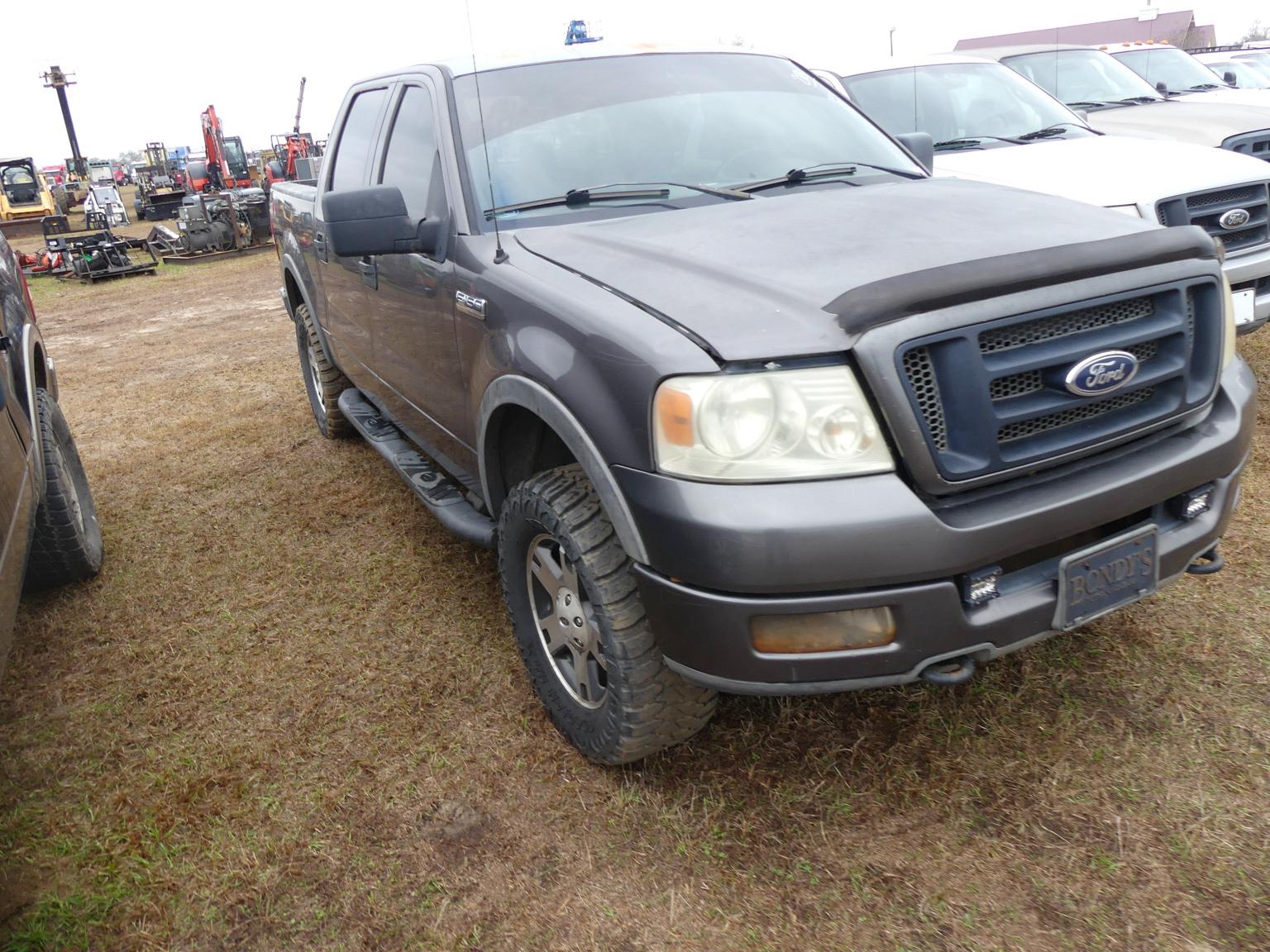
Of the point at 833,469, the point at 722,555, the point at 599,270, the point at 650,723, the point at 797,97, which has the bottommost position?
the point at 650,723

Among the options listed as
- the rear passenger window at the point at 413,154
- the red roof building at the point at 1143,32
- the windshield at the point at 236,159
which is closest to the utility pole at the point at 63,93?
the windshield at the point at 236,159

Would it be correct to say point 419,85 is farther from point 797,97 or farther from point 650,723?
point 650,723

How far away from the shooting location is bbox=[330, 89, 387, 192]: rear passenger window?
3989mm

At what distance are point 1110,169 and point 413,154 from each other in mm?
3504

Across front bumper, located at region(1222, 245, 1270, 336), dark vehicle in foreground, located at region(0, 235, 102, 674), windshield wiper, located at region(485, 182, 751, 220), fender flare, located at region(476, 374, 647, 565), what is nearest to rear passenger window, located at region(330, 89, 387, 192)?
windshield wiper, located at region(485, 182, 751, 220)

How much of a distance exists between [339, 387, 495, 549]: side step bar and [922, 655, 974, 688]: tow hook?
149cm

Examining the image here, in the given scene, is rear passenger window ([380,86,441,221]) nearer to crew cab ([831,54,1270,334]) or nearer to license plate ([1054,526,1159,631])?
crew cab ([831,54,1270,334])

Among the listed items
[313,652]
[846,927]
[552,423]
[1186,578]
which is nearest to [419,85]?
[552,423]

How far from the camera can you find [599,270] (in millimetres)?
2406

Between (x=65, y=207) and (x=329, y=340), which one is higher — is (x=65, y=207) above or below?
above

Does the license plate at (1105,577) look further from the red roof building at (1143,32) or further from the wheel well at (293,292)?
the red roof building at (1143,32)

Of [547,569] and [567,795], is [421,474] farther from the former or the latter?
[567,795]

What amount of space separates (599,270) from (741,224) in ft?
1.43

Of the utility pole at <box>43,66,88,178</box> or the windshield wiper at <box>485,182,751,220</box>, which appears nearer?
the windshield wiper at <box>485,182,751,220</box>
